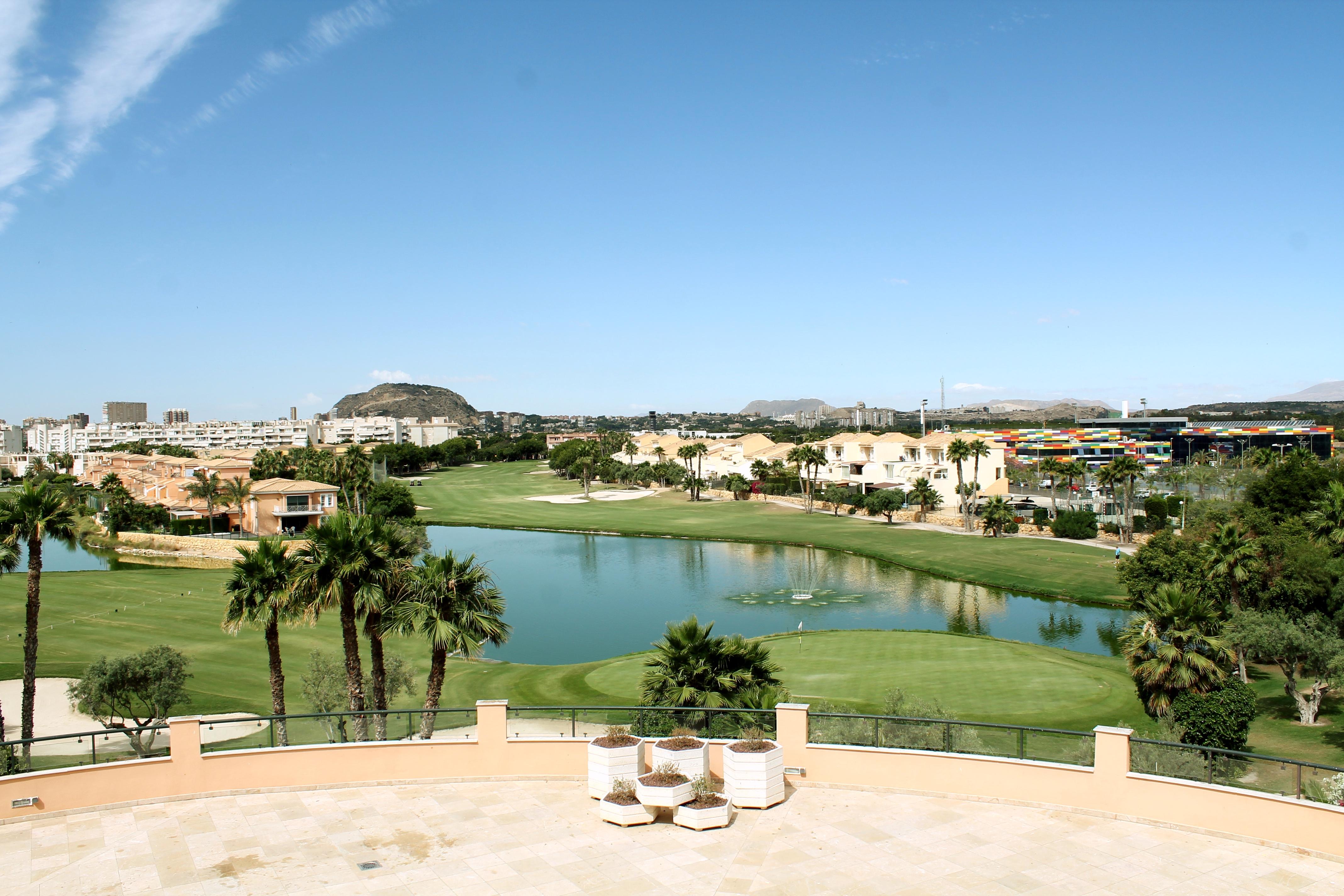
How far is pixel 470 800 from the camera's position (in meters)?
12.9

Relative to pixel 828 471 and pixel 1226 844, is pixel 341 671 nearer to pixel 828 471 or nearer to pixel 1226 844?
pixel 1226 844

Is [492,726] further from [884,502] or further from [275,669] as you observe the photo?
[884,502]

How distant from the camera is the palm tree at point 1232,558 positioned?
3331 cm

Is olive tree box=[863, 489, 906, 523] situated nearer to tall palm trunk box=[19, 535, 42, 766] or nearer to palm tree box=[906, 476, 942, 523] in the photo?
palm tree box=[906, 476, 942, 523]

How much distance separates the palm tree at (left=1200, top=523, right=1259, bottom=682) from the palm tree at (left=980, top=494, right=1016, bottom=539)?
35974 mm

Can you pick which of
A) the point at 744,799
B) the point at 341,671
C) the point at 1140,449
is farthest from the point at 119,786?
the point at 1140,449

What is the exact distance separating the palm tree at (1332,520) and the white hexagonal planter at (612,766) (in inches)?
1273

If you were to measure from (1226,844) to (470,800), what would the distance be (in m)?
10.0

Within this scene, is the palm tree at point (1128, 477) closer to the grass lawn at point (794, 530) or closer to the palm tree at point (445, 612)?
the grass lawn at point (794, 530)

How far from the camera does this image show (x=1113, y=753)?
11852 mm

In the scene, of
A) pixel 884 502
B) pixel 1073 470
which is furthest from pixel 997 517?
pixel 884 502

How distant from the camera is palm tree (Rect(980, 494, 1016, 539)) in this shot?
7100cm

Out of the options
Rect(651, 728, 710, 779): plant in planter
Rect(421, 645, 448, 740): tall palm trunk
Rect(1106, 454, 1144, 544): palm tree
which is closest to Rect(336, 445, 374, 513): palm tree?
Rect(421, 645, 448, 740): tall palm trunk

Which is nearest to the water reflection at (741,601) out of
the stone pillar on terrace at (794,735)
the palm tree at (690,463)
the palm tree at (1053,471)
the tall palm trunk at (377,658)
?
the tall palm trunk at (377,658)
